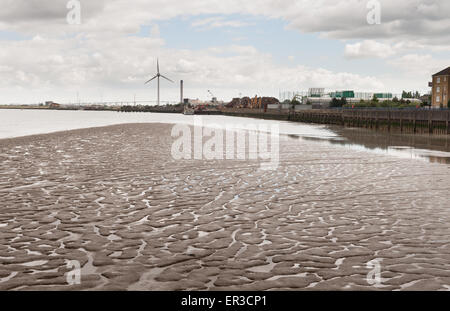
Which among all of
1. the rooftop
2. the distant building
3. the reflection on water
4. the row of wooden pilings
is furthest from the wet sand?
the rooftop

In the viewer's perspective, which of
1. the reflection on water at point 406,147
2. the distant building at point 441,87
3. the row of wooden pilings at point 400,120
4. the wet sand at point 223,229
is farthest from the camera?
the distant building at point 441,87

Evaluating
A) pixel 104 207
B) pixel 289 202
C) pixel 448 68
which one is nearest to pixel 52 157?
pixel 104 207

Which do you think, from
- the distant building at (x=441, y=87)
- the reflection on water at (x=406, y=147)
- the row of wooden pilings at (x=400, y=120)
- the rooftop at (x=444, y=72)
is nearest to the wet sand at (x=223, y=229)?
the reflection on water at (x=406, y=147)

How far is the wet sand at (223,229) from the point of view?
6852mm

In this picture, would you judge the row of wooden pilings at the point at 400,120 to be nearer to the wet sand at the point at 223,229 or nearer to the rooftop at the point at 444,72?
the rooftop at the point at 444,72

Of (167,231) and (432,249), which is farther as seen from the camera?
(167,231)

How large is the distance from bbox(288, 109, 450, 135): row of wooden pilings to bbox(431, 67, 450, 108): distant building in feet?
122

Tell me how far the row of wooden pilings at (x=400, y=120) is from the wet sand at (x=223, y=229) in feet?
132

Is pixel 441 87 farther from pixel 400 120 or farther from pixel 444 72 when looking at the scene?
pixel 400 120

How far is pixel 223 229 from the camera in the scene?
9.68 meters

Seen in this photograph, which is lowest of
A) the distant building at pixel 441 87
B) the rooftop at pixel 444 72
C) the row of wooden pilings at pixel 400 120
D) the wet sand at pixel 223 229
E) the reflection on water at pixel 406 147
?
the wet sand at pixel 223 229

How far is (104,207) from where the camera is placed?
11750mm

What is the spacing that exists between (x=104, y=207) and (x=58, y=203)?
1.43m
